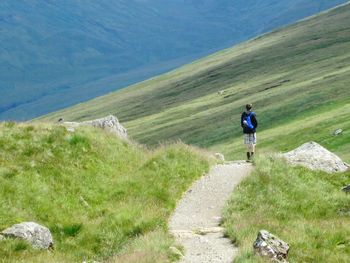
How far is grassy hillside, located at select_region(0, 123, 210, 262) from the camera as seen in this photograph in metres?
19.5

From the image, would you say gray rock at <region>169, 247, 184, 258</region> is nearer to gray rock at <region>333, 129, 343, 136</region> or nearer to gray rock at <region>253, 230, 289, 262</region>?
gray rock at <region>253, 230, 289, 262</region>

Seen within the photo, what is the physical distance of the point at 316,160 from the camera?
33.0m

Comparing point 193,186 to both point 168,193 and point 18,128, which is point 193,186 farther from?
point 18,128

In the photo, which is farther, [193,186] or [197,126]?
[197,126]

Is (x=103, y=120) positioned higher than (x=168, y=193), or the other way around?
(x=103, y=120)

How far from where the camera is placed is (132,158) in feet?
100

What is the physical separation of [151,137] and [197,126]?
13.5 m

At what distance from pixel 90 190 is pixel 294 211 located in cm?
907

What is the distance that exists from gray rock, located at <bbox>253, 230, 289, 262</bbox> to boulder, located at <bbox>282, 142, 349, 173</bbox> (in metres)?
14.5

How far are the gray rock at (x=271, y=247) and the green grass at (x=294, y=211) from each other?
0.97ft

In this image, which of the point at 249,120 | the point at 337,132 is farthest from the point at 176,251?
the point at 337,132

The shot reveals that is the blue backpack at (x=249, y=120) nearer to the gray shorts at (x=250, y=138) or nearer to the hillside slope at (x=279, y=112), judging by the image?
the gray shorts at (x=250, y=138)

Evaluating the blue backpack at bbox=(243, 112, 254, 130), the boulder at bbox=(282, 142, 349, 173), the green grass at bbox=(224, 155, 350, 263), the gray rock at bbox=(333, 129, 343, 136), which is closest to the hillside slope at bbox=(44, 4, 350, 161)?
the gray rock at bbox=(333, 129, 343, 136)

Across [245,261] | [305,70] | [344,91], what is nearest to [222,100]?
[305,70]
